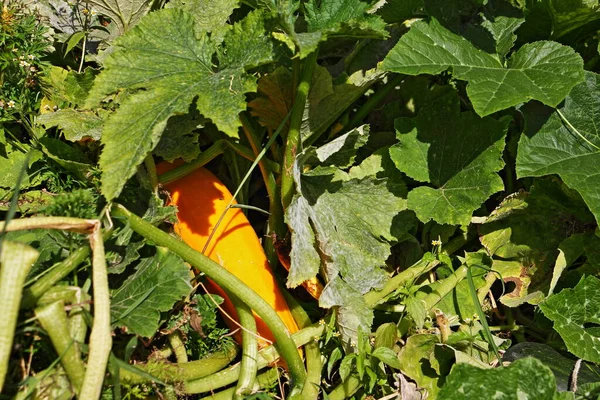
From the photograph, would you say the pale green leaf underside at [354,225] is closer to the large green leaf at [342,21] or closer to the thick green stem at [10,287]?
the large green leaf at [342,21]

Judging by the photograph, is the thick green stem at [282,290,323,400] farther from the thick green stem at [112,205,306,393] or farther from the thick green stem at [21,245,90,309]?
the thick green stem at [21,245,90,309]

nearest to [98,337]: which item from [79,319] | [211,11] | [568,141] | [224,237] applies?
[79,319]

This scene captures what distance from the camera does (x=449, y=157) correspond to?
6.70 ft

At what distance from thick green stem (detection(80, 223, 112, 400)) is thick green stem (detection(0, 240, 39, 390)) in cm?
16

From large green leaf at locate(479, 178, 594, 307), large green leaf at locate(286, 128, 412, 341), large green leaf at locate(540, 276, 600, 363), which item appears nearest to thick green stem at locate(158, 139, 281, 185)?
large green leaf at locate(286, 128, 412, 341)

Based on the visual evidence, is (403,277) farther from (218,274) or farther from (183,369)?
(183,369)

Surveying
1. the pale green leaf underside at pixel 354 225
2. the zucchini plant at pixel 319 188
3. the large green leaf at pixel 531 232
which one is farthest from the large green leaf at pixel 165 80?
the large green leaf at pixel 531 232

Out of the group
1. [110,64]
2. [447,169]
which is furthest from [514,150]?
[110,64]

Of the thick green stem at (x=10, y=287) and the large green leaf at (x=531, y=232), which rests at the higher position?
the thick green stem at (x=10, y=287)

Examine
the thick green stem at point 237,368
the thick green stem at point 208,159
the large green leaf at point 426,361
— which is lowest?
the large green leaf at point 426,361

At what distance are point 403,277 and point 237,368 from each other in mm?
564

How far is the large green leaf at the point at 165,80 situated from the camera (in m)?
1.54

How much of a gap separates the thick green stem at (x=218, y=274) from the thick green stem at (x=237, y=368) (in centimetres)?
7

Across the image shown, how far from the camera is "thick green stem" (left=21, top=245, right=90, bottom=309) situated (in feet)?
4.65
